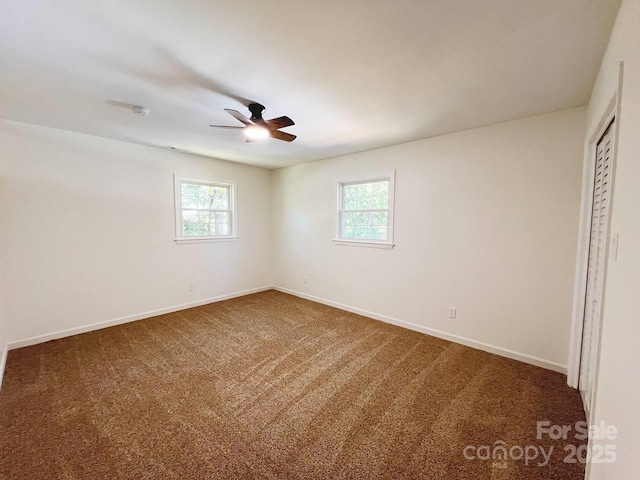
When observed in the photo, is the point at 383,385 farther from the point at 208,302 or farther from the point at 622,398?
the point at 208,302

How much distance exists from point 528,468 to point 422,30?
257cm

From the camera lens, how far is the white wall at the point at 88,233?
2822 millimetres

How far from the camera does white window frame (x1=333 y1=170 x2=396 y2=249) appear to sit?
3533mm

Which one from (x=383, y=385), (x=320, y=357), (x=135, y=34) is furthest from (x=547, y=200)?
(x=135, y=34)

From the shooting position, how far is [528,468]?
150 cm

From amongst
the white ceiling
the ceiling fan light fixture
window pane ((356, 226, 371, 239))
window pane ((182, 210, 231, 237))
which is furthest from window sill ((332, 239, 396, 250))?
the ceiling fan light fixture

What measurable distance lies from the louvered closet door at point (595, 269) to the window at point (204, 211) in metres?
4.56

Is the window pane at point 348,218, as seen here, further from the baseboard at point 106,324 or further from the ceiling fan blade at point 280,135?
the baseboard at point 106,324

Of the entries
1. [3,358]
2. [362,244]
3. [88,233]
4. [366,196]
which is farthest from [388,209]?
[3,358]

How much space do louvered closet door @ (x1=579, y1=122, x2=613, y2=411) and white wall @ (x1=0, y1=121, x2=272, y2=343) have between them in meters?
4.59

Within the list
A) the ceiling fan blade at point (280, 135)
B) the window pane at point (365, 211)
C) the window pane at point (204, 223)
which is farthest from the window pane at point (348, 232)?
the window pane at point (204, 223)

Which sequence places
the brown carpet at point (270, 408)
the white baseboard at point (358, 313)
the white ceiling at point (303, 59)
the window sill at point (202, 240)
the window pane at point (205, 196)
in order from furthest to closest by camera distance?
the window pane at point (205, 196) < the window sill at point (202, 240) < the white baseboard at point (358, 313) < the brown carpet at point (270, 408) < the white ceiling at point (303, 59)

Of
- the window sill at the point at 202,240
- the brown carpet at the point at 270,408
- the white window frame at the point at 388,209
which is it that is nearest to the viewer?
the brown carpet at the point at 270,408

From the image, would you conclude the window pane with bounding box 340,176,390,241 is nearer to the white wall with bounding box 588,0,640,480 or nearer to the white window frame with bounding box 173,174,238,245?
the white window frame with bounding box 173,174,238,245
